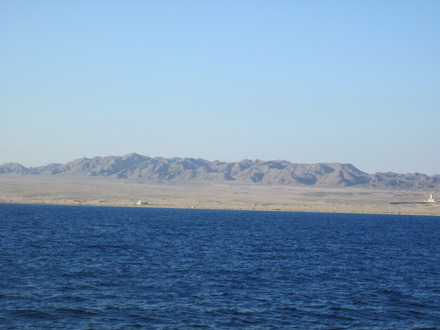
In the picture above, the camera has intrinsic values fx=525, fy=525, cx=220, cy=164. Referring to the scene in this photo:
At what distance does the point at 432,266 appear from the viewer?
55.7m

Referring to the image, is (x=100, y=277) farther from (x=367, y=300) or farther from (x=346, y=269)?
(x=346, y=269)

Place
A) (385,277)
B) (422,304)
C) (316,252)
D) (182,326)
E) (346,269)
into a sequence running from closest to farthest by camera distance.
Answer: (182,326)
(422,304)
(385,277)
(346,269)
(316,252)

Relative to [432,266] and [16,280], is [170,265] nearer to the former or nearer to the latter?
[16,280]

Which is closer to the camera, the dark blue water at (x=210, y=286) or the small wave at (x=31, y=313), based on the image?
the small wave at (x=31, y=313)

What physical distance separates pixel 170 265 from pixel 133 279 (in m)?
8.07

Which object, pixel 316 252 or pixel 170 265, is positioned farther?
pixel 316 252

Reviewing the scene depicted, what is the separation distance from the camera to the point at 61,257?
5191cm

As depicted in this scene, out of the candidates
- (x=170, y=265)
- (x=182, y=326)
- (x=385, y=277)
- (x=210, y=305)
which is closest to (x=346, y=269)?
(x=385, y=277)

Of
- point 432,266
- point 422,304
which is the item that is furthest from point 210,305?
point 432,266

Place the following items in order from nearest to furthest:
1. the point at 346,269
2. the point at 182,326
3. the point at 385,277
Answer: the point at 182,326 < the point at 385,277 < the point at 346,269

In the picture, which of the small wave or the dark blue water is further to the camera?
the dark blue water

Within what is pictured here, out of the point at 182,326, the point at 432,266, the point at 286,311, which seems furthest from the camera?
the point at 432,266

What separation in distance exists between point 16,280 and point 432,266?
41.2 m

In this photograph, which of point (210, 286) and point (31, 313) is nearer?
point (31, 313)
